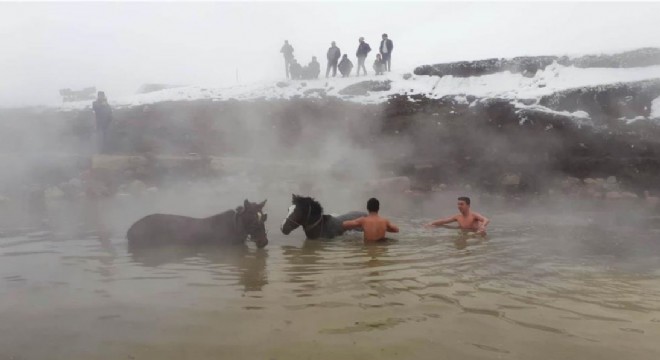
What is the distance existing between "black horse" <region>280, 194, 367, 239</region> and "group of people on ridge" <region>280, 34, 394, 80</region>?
768 inches

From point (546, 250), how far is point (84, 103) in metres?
28.1

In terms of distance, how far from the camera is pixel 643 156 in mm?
18969

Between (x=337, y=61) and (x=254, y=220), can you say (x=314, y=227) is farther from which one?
(x=337, y=61)

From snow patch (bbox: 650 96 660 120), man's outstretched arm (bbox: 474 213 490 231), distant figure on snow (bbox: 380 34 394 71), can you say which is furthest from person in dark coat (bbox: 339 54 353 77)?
man's outstretched arm (bbox: 474 213 490 231)

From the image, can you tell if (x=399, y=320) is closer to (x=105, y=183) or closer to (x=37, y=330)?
(x=37, y=330)

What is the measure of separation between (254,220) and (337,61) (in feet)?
74.3

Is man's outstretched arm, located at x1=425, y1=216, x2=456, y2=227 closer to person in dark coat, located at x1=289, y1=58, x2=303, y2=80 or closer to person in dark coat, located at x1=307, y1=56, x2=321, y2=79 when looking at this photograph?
person in dark coat, located at x1=307, y1=56, x2=321, y2=79

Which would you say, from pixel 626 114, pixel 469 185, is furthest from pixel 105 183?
pixel 626 114

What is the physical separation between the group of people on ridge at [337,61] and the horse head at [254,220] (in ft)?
67.9

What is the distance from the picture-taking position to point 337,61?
29.7m

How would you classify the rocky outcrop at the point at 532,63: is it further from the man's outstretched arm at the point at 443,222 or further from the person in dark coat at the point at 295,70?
the man's outstretched arm at the point at 443,222

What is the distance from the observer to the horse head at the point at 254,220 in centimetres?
848

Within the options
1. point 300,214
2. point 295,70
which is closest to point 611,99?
point 295,70

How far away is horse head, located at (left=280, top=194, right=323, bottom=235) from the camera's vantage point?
31.3 feet
